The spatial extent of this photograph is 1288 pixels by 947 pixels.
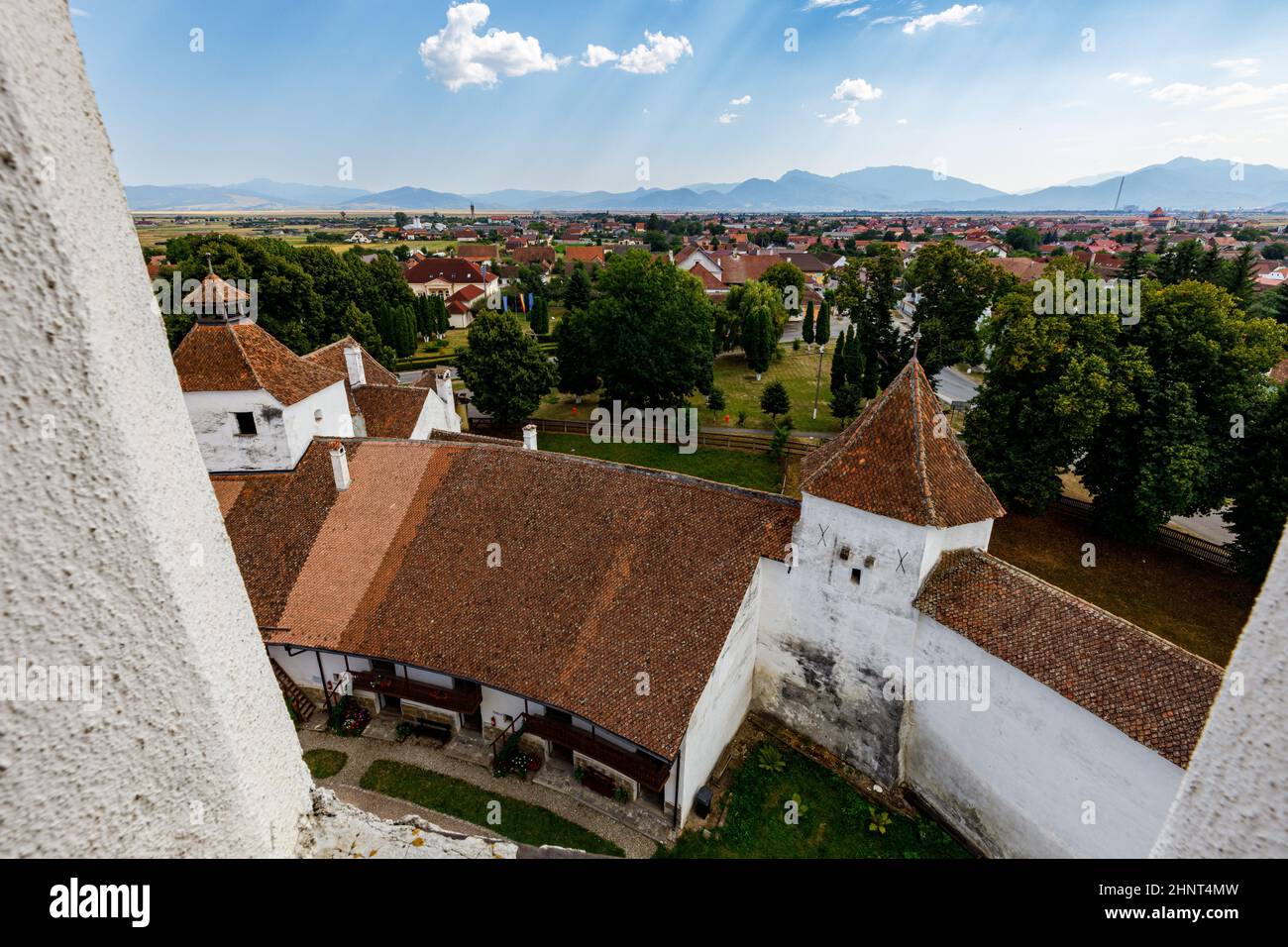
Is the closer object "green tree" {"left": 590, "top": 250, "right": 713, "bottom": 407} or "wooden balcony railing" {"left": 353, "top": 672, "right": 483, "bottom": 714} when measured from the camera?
"wooden balcony railing" {"left": 353, "top": 672, "right": 483, "bottom": 714}

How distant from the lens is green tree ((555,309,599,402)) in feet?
144

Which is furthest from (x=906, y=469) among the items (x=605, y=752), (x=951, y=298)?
(x=951, y=298)

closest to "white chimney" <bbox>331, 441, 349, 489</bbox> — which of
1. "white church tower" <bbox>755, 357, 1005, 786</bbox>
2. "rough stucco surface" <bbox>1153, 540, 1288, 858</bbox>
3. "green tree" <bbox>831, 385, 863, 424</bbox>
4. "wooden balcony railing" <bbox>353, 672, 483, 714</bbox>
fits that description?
"wooden balcony railing" <bbox>353, 672, 483, 714</bbox>

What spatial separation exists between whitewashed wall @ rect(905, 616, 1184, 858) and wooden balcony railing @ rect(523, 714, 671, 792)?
265 inches

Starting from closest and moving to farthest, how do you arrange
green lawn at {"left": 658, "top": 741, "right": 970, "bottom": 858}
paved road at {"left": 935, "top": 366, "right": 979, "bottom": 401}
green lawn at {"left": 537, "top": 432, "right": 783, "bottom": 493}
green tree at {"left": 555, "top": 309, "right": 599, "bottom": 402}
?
green lawn at {"left": 658, "top": 741, "right": 970, "bottom": 858} < green lawn at {"left": 537, "top": 432, "right": 783, "bottom": 493} < green tree at {"left": 555, "top": 309, "right": 599, "bottom": 402} < paved road at {"left": 935, "top": 366, "right": 979, "bottom": 401}

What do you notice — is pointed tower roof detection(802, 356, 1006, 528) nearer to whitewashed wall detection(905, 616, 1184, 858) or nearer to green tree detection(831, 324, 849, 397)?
whitewashed wall detection(905, 616, 1184, 858)

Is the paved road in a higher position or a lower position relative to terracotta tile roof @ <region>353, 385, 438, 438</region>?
lower

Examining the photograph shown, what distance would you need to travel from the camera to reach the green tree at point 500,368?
3897 centimetres

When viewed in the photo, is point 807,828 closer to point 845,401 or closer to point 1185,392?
point 1185,392

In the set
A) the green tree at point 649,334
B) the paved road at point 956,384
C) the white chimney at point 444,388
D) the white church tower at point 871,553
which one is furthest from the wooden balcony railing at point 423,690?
the paved road at point 956,384

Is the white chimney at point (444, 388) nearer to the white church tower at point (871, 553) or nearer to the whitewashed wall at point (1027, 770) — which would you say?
the white church tower at point (871, 553)

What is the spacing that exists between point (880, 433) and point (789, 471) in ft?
67.8

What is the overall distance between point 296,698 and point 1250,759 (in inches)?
873
